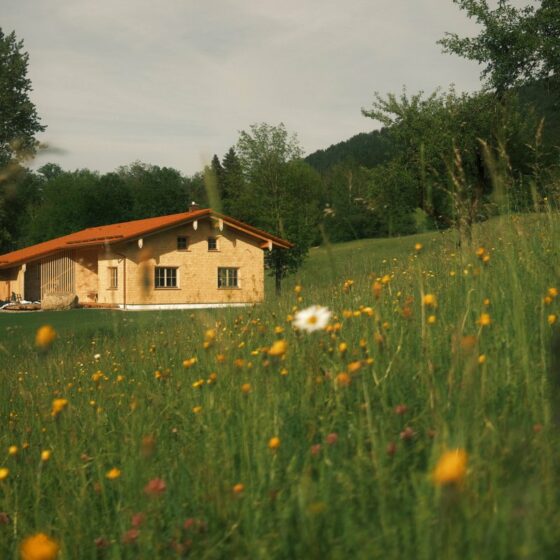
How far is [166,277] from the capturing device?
3005 cm

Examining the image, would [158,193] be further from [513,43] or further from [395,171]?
[513,43]

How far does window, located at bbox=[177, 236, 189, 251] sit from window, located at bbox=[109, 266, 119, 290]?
305cm

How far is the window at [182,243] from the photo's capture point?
30.1 metres

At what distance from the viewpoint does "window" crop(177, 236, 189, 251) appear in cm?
3011

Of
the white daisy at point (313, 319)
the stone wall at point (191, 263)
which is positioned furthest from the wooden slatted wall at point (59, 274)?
the white daisy at point (313, 319)

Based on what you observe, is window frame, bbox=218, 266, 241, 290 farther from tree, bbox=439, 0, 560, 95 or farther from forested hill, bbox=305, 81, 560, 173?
tree, bbox=439, 0, 560, 95

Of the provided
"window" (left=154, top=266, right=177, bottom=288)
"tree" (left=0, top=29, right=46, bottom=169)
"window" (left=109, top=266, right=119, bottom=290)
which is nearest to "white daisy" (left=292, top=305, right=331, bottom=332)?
"window" (left=154, top=266, right=177, bottom=288)

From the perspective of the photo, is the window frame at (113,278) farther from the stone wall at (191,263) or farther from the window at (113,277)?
the stone wall at (191,263)

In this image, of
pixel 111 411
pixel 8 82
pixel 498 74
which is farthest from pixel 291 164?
pixel 111 411

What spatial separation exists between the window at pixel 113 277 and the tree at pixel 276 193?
300 inches

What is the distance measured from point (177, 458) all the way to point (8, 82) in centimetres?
3661

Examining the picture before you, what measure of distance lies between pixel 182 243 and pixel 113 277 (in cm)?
370

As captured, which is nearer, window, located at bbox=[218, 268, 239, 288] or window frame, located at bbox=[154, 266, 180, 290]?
window frame, located at bbox=[154, 266, 180, 290]

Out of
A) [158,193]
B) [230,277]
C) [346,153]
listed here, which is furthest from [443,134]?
[346,153]
